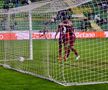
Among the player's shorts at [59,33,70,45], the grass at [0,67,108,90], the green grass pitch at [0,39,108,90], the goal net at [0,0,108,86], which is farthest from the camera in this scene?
the player's shorts at [59,33,70,45]

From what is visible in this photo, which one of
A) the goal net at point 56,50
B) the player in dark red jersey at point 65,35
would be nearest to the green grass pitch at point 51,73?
the goal net at point 56,50

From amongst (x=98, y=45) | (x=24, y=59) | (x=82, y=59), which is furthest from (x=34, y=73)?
(x=98, y=45)

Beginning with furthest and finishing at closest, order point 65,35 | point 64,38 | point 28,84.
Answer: point 64,38
point 65,35
point 28,84

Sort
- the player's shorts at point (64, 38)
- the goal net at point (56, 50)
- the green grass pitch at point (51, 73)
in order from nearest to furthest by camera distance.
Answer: the green grass pitch at point (51, 73) → the goal net at point (56, 50) → the player's shorts at point (64, 38)

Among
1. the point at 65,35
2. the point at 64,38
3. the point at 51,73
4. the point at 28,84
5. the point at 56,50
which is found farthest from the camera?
the point at 56,50

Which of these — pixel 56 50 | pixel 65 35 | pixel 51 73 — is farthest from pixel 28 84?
pixel 56 50

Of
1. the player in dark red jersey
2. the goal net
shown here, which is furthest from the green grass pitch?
the player in dark red jersey

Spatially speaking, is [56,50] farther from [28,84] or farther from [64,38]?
[28,84]

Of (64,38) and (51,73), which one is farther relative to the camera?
(64,38)

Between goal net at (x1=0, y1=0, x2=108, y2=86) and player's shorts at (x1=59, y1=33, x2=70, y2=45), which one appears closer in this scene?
goal net at (x1=0, y1=0, x2=108, y2=86)

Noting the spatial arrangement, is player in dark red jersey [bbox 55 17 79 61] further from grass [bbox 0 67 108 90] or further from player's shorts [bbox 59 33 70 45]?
grass [bbox 0 67 108 90]

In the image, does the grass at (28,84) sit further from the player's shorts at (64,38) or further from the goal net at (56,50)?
the player's shorts at (64,38)

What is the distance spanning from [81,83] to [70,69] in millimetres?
2575

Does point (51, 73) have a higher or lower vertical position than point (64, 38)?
lower
